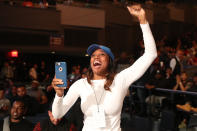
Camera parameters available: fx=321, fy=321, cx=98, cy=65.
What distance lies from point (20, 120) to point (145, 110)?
2.77 m

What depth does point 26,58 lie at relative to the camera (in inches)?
561

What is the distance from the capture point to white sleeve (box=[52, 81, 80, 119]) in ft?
6.15

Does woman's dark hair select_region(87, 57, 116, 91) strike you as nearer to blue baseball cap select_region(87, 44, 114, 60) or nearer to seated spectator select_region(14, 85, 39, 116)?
blue baseball cap select_region(87, 44, 114, 60)

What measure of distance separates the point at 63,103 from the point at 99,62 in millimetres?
340

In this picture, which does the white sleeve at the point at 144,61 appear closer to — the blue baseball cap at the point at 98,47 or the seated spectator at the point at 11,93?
the blue baseball cap at the point at 98,47

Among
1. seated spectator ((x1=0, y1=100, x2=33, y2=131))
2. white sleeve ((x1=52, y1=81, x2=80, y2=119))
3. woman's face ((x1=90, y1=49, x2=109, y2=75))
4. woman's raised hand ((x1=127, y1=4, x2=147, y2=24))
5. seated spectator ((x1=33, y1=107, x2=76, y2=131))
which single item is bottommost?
seated spectator ((x1=33, y1=107, x2=76, y2=131))

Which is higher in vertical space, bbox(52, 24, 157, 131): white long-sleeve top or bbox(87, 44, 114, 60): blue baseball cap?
bbox(87, 44, 114, 60): blue baseball cap

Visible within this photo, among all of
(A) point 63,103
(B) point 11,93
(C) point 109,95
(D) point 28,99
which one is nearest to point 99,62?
(C) point 109,95

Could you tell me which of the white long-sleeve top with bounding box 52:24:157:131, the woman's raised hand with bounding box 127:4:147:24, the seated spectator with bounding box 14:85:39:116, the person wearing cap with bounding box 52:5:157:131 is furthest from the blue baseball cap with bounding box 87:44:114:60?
the seated spectator with bounding box 14:85:39:116

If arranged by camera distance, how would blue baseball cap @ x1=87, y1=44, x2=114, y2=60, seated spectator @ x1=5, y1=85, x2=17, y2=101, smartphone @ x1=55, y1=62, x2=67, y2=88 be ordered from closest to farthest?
smartphone @ x1=55, y1=62, x2=67, y2=88 → blue baseball cap @ x1=87, y1=44, x2=114, y2=60 → seated spectator @ x1=5, y1=85, x2=17, y2=101

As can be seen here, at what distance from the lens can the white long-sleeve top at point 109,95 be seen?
192 cm

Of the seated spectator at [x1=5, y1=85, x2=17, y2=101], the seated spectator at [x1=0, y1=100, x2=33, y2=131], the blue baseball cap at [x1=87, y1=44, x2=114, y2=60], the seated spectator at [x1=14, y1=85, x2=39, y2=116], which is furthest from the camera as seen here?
the seated spectator at [x1=5, y1=85, x2=17, y2=101]

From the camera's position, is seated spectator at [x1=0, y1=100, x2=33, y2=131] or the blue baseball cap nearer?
the blue baseball cap

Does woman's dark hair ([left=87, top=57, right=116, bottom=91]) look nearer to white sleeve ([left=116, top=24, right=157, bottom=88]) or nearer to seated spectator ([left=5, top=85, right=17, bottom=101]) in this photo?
white sleeve ([left=116, top=24, right=157, bottom=88])
